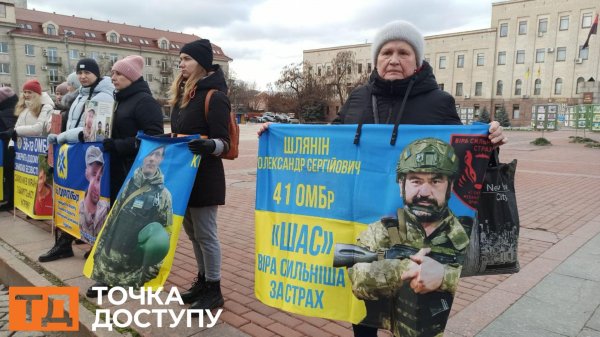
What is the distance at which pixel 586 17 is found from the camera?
2191 inches

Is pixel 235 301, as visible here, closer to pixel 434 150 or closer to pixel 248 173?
A: pixel 434 150

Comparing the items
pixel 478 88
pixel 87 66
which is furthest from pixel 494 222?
pixel 478 88

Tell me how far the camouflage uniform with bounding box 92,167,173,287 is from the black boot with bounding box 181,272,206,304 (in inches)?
22.1

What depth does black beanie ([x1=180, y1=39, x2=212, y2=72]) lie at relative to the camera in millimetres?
3297

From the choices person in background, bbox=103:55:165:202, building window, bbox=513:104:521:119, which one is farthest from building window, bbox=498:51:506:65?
person in background, bbox=103:55:165:202

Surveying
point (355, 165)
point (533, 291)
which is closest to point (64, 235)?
point (355, 165)

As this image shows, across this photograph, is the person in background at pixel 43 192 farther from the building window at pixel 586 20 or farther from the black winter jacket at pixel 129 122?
the building window at pixel 586 20

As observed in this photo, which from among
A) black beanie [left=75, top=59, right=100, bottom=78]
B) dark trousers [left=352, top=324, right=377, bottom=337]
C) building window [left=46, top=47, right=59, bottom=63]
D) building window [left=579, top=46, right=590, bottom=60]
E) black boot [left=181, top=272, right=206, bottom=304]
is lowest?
black boot [left=181, top=272, right=206, bottom=304]

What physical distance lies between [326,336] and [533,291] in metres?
2.05

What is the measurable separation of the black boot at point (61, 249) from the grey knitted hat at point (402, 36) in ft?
13.2

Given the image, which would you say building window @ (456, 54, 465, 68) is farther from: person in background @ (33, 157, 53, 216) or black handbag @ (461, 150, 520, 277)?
black handbag @ (461, 150, 520, 277)

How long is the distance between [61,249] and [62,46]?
244ft

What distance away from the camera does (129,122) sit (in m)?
4.01

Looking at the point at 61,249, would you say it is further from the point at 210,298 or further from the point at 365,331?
the point at 365,331
